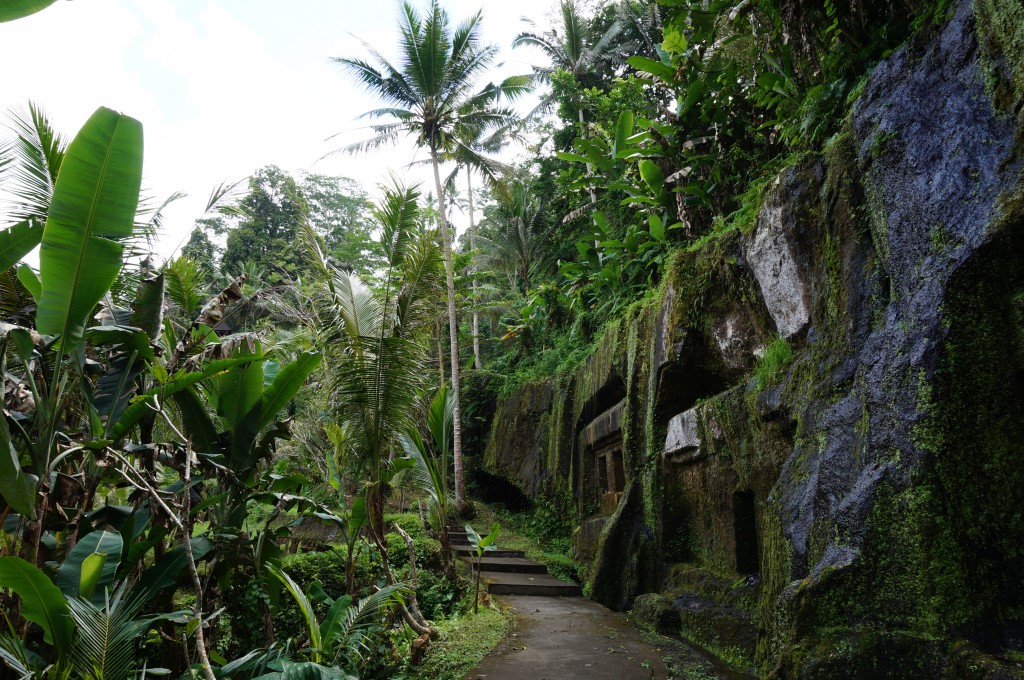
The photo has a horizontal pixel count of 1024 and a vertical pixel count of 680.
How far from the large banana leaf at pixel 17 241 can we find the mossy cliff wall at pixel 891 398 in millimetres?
4911

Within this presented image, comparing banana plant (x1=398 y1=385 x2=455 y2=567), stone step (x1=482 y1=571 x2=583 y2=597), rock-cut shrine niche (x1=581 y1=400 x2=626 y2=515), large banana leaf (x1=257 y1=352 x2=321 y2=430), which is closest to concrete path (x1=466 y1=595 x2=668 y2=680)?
stone step (x1=482 y1=571 x2=583 y2=597)

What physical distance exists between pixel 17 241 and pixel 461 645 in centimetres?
446

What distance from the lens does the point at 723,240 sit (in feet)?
20.5

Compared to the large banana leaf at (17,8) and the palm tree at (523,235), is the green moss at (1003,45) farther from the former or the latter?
the palm tree at (523,235)

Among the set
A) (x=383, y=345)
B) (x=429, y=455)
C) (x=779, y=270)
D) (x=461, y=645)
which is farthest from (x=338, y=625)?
(x=779, y=270)

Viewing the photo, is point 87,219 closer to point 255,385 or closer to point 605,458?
point 255,385

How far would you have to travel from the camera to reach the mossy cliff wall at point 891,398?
2.87m

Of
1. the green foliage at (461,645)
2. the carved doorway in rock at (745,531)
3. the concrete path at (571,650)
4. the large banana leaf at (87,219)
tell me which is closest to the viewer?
the large banana leaf at (87,219)

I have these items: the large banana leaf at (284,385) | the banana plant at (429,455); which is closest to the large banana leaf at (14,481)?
the large banana leaf at (284,385)

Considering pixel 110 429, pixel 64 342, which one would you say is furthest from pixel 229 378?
pixel 64 342

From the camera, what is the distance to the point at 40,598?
10.1 feet

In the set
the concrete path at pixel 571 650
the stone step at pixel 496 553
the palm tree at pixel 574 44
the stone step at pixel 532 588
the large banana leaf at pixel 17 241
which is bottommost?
the concrete path at pixel 571 650

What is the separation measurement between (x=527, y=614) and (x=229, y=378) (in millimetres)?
4171

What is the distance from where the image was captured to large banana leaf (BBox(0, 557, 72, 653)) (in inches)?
117
